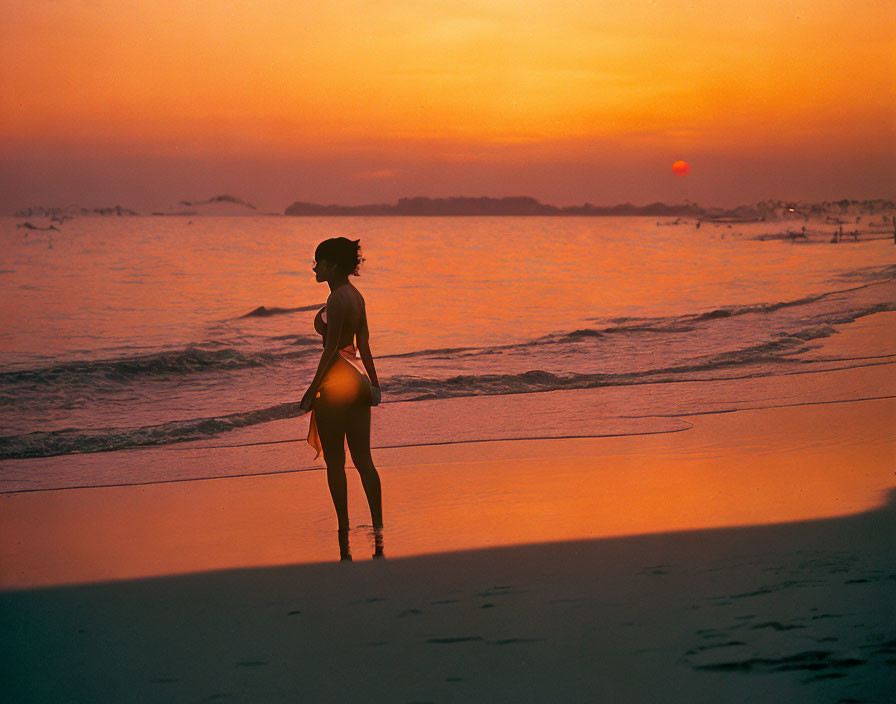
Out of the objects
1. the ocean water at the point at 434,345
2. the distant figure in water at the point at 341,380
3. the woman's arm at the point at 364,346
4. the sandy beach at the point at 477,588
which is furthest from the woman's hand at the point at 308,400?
the ocean water at the point at 434,345

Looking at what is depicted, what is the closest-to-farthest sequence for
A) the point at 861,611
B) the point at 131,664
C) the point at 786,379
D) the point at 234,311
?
the point at 131,664, the point at 861,611, the point at 786,379, the point at 234,311

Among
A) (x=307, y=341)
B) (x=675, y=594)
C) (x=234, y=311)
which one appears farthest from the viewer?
(x=234, y=311)

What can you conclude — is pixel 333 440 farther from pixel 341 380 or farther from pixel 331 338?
pixel 331 338

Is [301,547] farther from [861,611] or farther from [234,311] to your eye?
[234,311]

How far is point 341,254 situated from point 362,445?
116cm

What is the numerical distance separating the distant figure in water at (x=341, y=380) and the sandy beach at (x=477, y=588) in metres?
0.55

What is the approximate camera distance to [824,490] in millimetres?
6176

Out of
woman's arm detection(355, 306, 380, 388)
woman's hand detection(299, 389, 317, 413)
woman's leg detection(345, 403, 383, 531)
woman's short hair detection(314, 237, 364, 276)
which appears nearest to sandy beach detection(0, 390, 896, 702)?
woman's leg detection(345, 403, 383, 531)

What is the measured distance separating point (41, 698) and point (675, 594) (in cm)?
272

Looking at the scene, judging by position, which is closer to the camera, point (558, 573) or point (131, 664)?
point (131, 664)

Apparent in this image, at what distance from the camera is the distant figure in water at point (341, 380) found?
506cm

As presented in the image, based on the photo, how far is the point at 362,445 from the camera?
206 inches

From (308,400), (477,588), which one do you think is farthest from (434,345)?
(477,588)

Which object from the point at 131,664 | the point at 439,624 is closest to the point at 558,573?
the point at 439,624
